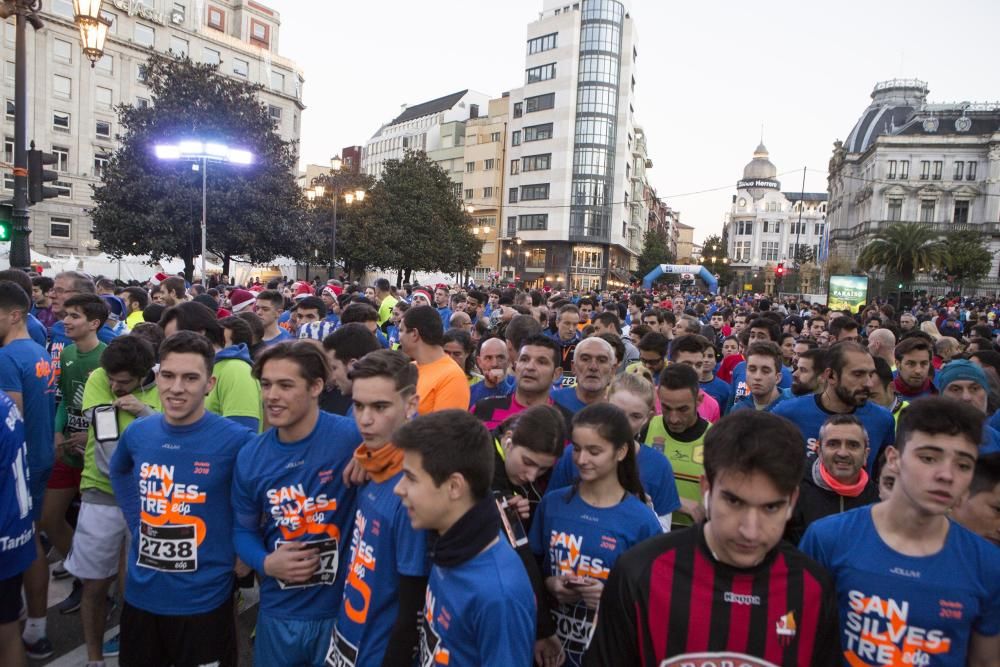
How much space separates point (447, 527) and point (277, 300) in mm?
5865

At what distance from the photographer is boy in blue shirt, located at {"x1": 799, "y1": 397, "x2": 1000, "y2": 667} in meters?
2.19

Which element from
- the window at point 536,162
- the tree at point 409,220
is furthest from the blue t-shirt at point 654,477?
the window at point 536,162

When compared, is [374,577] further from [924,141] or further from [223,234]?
[924,141]

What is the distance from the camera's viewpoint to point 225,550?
10.4ft

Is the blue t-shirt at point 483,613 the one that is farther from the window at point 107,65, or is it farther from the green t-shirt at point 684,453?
the window at point 107,65

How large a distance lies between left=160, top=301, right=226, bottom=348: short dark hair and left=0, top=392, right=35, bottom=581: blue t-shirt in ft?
5.72

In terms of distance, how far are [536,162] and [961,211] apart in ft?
150

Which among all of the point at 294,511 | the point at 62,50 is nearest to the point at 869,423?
the point at 294,511

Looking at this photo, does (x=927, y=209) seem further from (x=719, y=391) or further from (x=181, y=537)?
(x=181, y=537)

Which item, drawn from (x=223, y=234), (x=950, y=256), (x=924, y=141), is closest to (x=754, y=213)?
(x=924, y=141)

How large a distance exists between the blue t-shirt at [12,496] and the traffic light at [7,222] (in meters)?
6.68

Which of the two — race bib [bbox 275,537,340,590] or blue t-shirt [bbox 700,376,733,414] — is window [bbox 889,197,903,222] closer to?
blue t-shirt [bbox 700,376,733,414]

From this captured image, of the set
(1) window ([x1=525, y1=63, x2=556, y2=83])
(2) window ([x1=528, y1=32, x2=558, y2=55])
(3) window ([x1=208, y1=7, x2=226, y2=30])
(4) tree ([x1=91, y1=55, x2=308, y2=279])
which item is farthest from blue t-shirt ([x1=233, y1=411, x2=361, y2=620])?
(2) window ([x1=528, y1=32, x2=558, y2=55])

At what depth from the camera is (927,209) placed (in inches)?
2707
